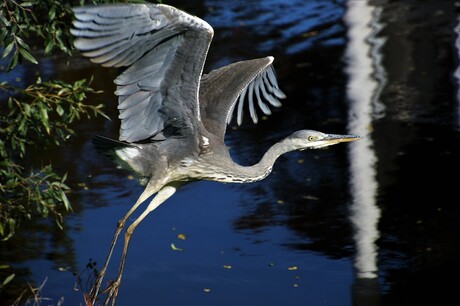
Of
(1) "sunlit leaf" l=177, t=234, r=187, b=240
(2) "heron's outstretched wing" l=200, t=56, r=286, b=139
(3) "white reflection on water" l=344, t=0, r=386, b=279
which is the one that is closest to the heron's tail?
(2) "heron's outstretched wing" l=200, t=56, r=286, b=139

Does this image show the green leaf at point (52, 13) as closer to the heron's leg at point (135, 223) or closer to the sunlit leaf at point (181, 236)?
the heron's leg at point (135, 223)

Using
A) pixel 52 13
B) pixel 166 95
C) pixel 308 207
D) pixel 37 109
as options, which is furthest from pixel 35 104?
pixel 308 207

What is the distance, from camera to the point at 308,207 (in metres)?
9.09

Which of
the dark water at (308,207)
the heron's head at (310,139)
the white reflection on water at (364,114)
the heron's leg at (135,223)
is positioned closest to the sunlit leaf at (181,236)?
the dark water at (308,207)

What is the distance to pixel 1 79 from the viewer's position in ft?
40.9

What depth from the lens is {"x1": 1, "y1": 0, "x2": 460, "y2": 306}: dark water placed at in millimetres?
7676

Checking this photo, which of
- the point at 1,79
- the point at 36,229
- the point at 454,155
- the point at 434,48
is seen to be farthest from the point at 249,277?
the point at 434,48

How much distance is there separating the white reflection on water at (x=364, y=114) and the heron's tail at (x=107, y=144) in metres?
2.03

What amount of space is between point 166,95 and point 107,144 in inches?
23.6

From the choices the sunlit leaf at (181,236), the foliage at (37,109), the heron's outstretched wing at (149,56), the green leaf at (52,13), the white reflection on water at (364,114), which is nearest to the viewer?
the heron's outstretched wing at (149,56)

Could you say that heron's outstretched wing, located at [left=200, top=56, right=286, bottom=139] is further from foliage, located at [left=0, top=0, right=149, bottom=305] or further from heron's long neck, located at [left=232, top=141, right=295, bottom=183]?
foliage, located at [left=0, top=0, right=149, bottom=305]

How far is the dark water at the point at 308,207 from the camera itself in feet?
25.2

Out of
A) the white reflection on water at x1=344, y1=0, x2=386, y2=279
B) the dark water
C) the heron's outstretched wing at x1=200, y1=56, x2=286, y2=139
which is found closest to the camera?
the heron's outstretched wing at x1=200, y1=56, x2=286, y2=139

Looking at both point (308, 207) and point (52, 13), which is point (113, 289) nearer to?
point (52, 13)
